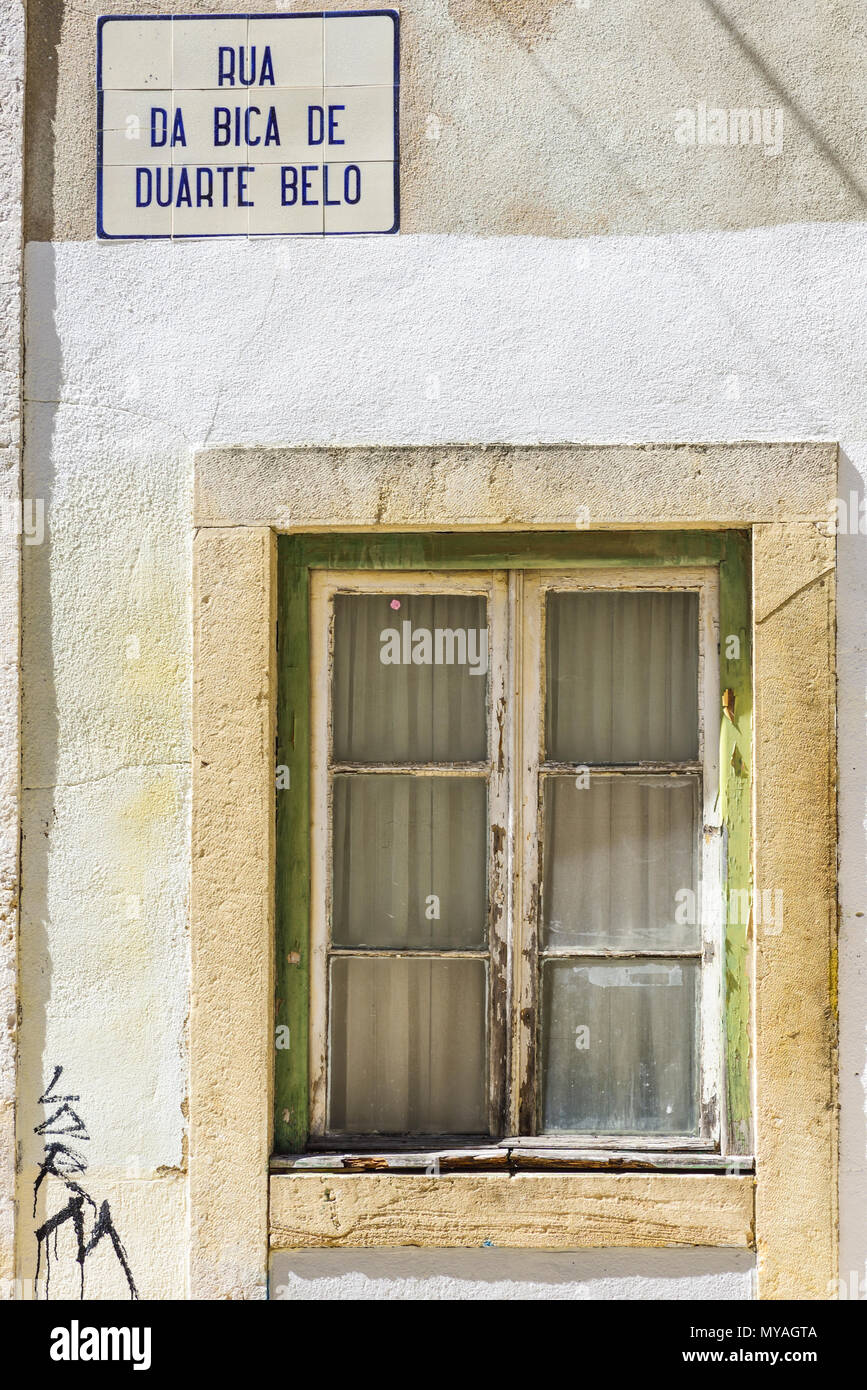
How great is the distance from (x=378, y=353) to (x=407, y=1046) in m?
1.78

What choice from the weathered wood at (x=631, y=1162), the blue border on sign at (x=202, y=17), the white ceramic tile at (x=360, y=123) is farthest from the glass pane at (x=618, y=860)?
the white ceramic tile at (x=360, y=123)

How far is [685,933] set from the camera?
2922mm

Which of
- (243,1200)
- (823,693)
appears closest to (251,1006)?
(243,1200)

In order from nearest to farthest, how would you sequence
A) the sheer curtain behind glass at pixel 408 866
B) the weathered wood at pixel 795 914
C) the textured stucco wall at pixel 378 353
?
the weathered wood at pixel 795 914 < the textured stucco wall at pixel 378 353 < the sheer curtain behind glass at pixel 408 866

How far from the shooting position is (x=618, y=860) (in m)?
2.94

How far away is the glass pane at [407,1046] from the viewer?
2938mm

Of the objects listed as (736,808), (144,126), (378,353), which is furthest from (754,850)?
(144,126)

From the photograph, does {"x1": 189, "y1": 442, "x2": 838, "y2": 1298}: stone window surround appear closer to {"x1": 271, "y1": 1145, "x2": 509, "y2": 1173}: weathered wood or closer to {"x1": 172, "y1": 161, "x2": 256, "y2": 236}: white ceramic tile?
{"x1": 271, "y1": 1145, "x2": 509, "y2": 1173}: weathered wood

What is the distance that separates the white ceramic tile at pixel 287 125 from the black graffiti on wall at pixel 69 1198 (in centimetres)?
239

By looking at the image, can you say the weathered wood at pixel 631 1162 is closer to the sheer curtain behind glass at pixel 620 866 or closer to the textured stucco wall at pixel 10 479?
the sheer curtain behind glass at pixel 620 866

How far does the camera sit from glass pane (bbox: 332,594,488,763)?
9.70 ft

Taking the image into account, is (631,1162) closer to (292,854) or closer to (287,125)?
(292,854)
